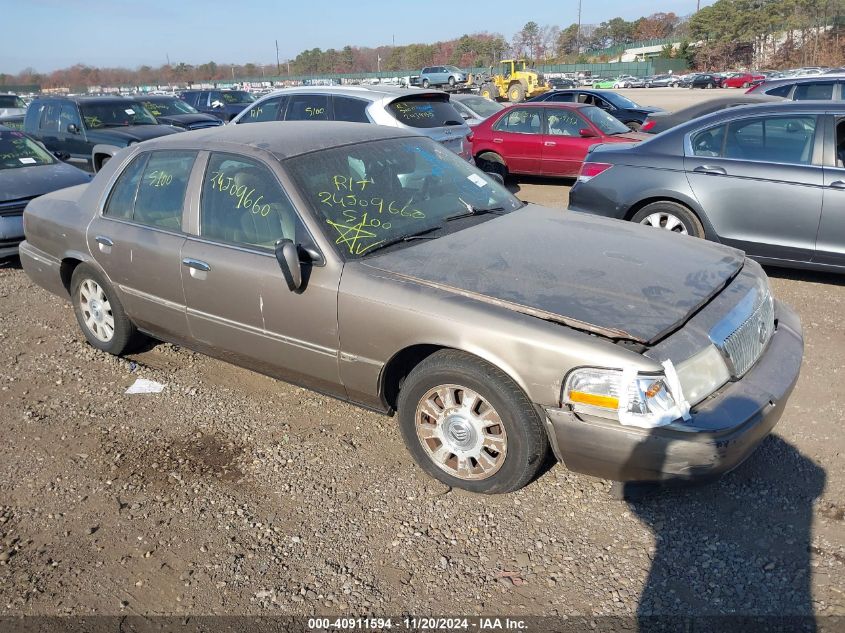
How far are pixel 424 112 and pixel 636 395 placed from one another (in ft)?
23.2

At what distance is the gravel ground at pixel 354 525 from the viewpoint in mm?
2654

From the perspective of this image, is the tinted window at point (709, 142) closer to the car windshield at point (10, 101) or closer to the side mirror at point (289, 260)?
the side mirror at point (289, 260)

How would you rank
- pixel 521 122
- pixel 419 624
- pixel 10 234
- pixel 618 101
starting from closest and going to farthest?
pixel 419 624 < pixel 10 234 < pixel 521 122 < pixel 618 101

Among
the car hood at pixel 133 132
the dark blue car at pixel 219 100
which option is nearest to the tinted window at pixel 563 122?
the car hood at pixel 133 132

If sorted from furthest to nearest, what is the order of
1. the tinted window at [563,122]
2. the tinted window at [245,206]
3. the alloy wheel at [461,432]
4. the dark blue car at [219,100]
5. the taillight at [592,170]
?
the dark blue car at [219,100] < the tinted window at [563,122] < the taillight at [592,170] < the tinted window at [245,206] < the alloy wheel at [461,432]

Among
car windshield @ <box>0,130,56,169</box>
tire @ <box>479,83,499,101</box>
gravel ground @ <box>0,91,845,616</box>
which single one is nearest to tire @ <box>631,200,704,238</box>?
gravel ground @ <box>0,91,845,616</box>

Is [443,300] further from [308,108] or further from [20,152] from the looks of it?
[20,152]

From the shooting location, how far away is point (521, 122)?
11484mm

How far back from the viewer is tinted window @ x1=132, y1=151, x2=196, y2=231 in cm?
408

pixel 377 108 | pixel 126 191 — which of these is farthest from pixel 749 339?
pixel 377 108

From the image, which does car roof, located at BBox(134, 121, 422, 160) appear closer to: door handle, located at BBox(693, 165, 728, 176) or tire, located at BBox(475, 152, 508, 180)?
door handle, located at BBox(693, 165, 728, 176)

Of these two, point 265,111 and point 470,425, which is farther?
point 265,111

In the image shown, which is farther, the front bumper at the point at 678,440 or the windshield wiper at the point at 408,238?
the windshield wiper at the point at 408,238

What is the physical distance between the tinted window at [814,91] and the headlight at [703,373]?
10372mm
